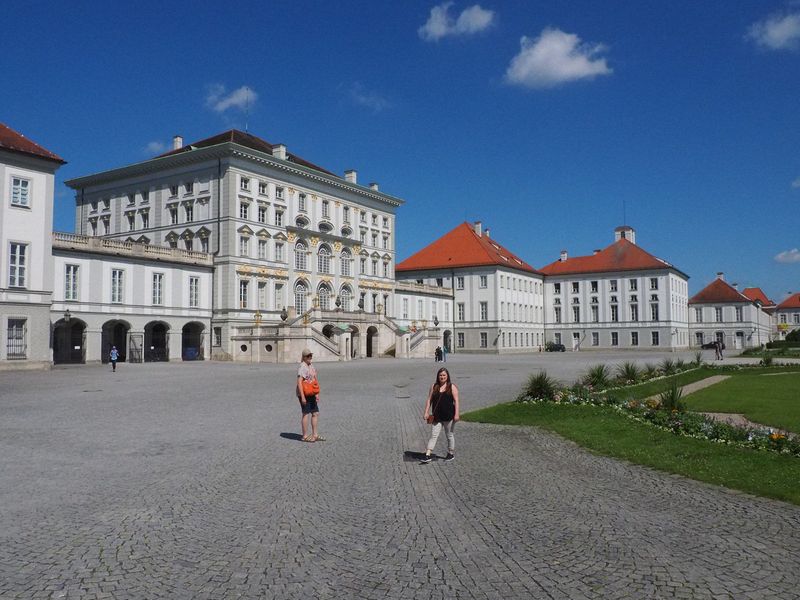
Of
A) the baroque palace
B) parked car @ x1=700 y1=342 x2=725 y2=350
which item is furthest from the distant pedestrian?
parked car @ x1=700 y1=342 x2=725 y2=350

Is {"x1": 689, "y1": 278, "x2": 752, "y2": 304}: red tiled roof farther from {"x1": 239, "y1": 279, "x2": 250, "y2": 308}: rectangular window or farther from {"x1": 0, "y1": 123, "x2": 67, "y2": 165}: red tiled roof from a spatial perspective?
{"x1": 0, "y1": 123, "x2": 67, "y2": 165}: red tiled roof

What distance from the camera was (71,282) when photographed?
153 ft

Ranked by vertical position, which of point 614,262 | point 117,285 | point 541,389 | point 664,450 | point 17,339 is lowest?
point 664,450

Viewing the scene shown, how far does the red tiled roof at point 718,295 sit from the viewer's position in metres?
104

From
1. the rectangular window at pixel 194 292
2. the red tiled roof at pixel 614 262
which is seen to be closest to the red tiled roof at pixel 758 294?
the red tiled roof at pixel 614 262

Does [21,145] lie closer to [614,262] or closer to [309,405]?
[309,405]

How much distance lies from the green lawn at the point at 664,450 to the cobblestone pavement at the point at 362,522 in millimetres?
484

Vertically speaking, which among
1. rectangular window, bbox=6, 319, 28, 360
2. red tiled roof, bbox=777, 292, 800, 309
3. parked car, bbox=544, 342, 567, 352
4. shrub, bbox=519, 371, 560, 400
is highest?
red tiled roof, bbox=777, 292, 800, 309

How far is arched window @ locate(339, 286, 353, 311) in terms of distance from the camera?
67375mm

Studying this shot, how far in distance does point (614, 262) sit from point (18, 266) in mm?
76032

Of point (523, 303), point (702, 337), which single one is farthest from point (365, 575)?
point (702, 337)

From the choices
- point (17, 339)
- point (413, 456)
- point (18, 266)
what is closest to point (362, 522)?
point (413, 456)

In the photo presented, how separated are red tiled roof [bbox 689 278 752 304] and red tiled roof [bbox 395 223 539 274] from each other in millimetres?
30167

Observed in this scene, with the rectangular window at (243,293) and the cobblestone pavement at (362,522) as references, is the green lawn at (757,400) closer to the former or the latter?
the cobblestone pavement at (362,522)
